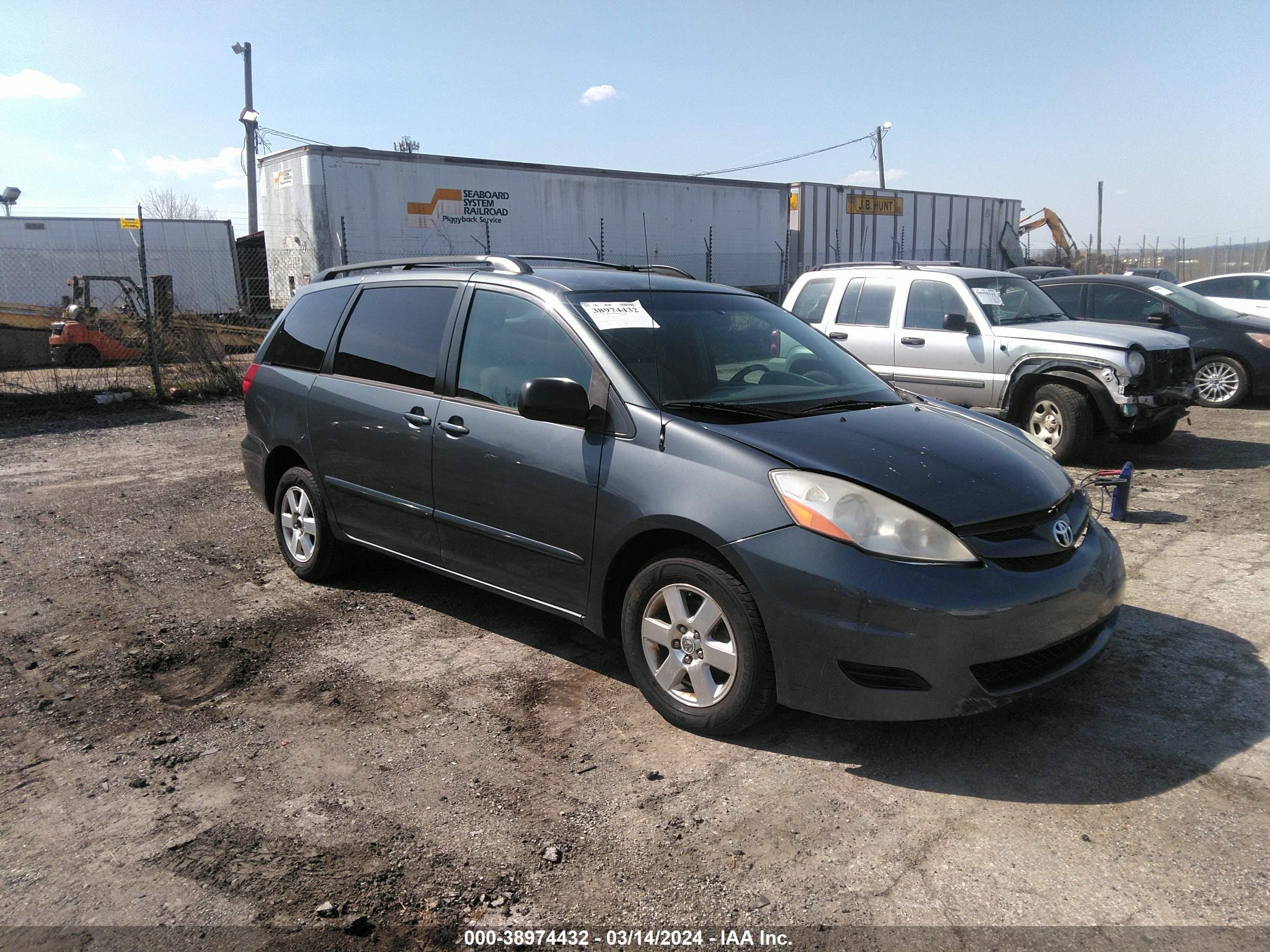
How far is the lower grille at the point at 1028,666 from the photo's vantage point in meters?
3.16

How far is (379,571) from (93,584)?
5.33ft

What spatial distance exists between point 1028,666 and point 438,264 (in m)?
3.55

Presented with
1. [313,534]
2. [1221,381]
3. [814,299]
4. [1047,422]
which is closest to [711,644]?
[313,534]

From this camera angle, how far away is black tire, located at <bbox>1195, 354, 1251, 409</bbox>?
37.2 ft

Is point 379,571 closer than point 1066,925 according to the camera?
No

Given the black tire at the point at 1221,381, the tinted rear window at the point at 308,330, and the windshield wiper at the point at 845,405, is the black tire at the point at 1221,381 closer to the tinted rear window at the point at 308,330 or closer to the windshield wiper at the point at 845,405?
the windshield wiper at the point at 845,405

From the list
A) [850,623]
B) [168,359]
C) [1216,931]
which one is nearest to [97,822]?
[850,623]

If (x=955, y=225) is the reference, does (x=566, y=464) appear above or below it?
below

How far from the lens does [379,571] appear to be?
569cm

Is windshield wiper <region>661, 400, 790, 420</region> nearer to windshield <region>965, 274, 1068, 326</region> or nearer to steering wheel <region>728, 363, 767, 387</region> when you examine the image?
steering wheel <region>728, 363, 767, 387</region>

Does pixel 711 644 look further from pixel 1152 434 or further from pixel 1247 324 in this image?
pixel 1247 324

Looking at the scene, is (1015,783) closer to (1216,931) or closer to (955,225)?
(1216,931)

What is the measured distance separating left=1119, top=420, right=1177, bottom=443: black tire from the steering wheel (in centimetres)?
609

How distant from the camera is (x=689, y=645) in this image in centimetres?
347
